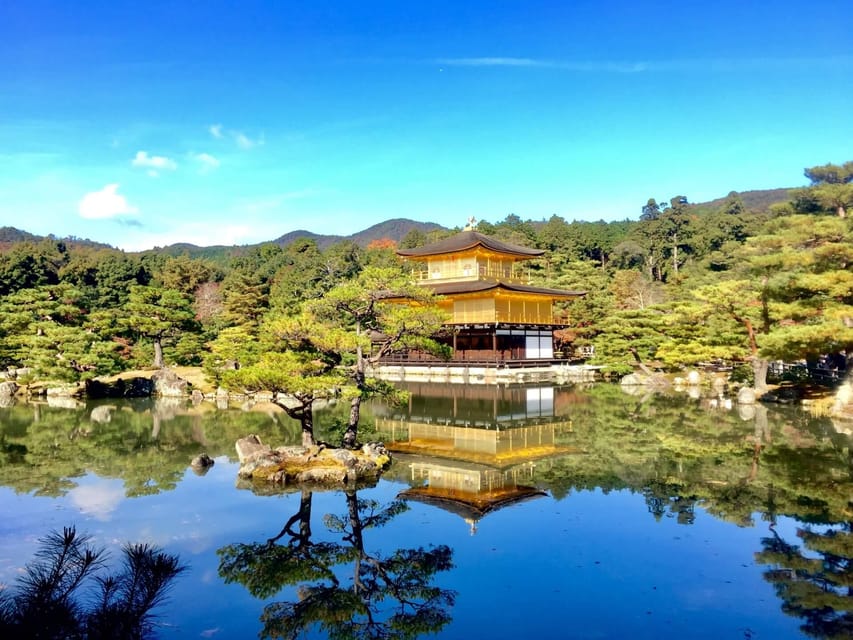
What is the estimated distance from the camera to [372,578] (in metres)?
6.44

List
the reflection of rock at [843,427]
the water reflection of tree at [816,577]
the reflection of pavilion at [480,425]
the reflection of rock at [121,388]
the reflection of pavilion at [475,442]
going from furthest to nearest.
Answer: the reflection of rock at [121,388] < the reflection of rock at [843,427] < the reflection of pavilion at [480,425] < the reflection of pavilion at [475,442] < the water reflection of tree at [816,577]

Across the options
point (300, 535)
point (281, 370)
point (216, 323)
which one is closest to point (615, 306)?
point (216, 323)

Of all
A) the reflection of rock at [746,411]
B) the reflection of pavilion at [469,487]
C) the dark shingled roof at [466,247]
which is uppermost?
the dark shingled roof at [466,247]

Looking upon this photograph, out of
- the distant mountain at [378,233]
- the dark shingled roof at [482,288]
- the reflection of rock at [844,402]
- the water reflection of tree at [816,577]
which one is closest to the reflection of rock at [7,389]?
the dark shingled roof at [482,288]

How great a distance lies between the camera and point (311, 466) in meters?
10.5

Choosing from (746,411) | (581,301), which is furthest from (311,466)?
(581,301)

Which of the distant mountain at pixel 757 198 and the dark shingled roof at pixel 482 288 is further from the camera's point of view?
the distant mountain at pixel 757 198

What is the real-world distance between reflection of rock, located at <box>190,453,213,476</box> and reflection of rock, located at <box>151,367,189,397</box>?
38.8 ft

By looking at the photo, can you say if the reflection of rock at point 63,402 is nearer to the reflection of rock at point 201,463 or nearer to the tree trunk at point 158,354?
the tree trunk at point 158,354

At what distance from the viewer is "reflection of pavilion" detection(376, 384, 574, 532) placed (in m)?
9.66

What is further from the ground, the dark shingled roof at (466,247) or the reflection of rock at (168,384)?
the dark shingled roof at (466,247)

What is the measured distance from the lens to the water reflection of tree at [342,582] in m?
5.46

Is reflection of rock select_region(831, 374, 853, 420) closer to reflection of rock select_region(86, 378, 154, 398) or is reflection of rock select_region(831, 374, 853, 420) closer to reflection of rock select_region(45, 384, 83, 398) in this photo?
reflection of rock select_region(86, 378, 154, 398)

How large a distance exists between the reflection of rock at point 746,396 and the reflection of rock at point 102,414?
1929 centimetres
